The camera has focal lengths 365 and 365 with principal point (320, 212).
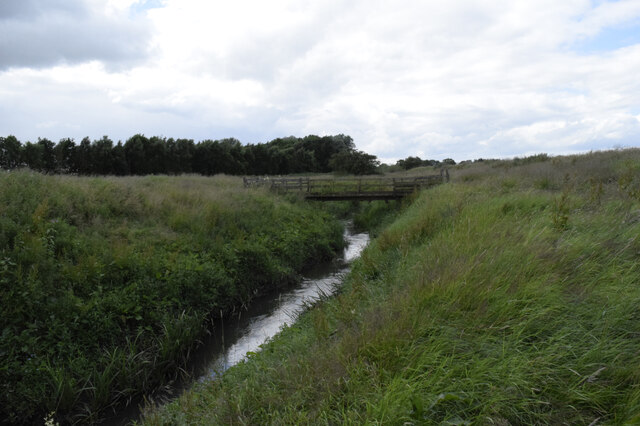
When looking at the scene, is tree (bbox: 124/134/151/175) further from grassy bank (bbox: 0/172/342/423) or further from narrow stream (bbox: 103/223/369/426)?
narrow stream (bbox: 103/223/369/426)

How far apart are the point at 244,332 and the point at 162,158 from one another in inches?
1486

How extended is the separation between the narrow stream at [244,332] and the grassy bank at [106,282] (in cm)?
35

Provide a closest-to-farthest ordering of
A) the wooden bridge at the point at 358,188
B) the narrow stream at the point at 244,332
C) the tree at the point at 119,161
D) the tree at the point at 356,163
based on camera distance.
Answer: the narrow stream at the point at 244,332 → the wooden bridge at the point at 358,188 → the tree at the point at 119,161 → the tree at the point at 356,163

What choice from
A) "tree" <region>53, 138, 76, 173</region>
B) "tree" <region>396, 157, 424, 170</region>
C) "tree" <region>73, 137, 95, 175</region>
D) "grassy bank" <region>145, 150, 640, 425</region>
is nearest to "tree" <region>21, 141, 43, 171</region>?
"tree" <region>53, 138, 76, 173</region>

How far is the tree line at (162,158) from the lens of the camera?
2995 cm

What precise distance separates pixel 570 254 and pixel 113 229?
1116cm

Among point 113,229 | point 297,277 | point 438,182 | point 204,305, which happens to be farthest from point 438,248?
point 438,182

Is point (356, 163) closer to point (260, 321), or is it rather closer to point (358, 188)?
point (358, 188)

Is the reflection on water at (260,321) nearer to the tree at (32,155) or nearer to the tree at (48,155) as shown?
the tree at (32,155)

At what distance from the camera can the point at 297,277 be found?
1296 centimetres

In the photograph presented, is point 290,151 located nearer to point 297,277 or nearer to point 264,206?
point 264,206

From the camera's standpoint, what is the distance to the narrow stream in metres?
6.46

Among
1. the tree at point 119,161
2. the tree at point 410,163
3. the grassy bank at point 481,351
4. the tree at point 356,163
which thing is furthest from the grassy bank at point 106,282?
the tree at point 410,163

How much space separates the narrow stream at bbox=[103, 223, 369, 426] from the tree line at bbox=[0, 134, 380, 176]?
1700 cm
